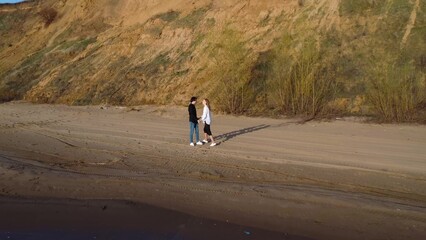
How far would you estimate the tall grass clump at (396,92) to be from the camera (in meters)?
16.7

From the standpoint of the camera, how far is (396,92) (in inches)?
674

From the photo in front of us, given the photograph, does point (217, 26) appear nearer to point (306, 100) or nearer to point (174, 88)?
point (174, 88)

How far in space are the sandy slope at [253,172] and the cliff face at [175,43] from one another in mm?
5671

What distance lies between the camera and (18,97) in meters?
31.0

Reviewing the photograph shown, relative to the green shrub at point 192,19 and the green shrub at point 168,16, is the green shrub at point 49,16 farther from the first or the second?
the green shrub at point 192,19

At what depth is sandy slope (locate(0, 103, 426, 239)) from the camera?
7379 millimetres

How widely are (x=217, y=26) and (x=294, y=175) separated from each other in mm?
17141

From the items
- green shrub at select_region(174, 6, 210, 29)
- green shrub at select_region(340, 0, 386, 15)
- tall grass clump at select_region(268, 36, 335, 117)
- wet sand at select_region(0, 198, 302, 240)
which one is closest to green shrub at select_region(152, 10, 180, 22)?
green shrub at select_region(174, 6, 210, 29)

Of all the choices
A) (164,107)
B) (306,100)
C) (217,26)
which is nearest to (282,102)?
(306,100)

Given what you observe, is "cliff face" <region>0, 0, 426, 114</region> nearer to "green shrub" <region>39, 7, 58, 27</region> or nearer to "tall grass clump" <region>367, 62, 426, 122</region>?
"green shrub" <region>39, 7, 58, 27</region>

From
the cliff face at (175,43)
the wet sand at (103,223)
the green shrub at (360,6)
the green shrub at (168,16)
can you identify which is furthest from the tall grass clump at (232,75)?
the wet sand at (103,223)

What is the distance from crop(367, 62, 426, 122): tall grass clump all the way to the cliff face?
2.06 feet

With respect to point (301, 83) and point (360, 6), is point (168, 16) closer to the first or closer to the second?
point (360, 6)

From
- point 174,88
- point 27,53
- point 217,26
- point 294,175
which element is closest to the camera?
point 294,175
